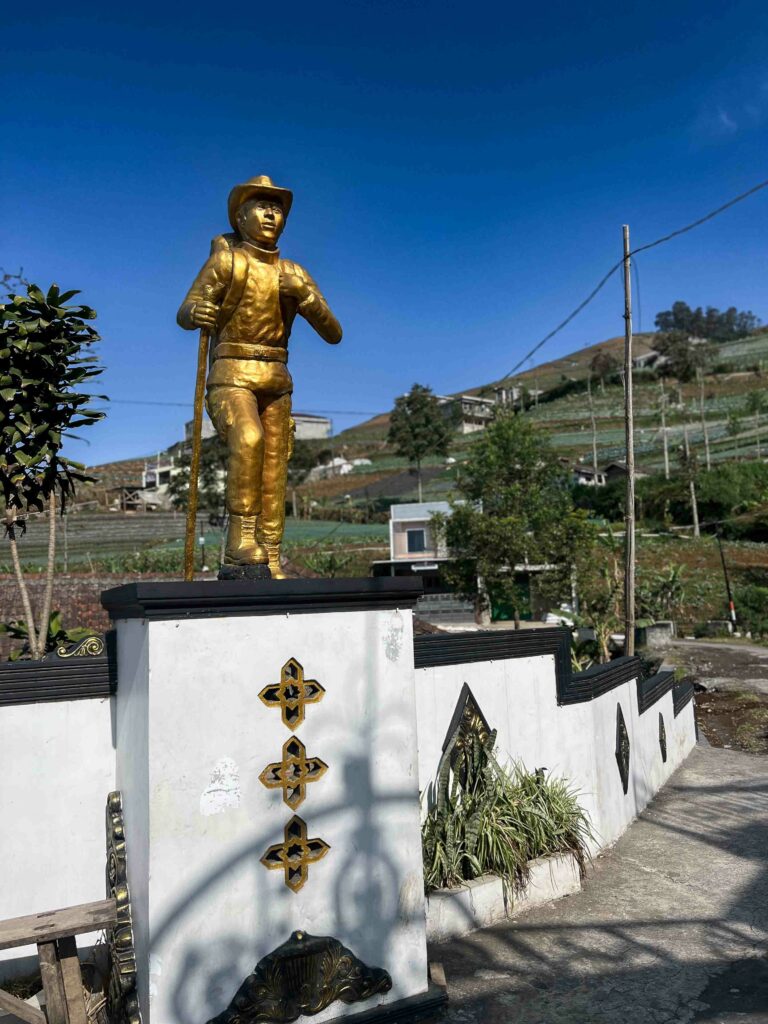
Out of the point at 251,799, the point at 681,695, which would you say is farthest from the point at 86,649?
the point at 681,695

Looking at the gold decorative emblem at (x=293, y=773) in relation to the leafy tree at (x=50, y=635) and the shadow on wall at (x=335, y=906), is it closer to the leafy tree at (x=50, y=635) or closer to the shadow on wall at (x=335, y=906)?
the shadow on wall at (x=335, y=906)

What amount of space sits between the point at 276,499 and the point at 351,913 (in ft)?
7.45

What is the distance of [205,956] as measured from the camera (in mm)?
3713

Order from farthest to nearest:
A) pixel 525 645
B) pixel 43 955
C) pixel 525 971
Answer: pixel 525 645 < pixel 525 971 < pixel 43 955

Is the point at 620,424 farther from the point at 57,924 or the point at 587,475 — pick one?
the point at 57,924

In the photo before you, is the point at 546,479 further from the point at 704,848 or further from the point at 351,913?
the point at 351,913

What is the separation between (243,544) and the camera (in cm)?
443

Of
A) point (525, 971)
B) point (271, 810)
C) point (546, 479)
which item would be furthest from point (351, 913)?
point (546, 479)

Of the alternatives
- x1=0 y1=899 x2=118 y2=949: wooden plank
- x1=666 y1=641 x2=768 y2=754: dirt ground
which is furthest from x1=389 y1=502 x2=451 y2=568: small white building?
x1=0 y1=899 x2=118 y2=949: wooden plank

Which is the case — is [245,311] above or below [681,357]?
below

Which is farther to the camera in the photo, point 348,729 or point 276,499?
point 276,499

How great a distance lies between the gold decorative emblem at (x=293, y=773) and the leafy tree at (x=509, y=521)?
2061 centimetres

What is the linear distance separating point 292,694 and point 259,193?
2.80 meters

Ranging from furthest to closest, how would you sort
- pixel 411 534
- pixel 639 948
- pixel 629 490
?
pixel 411 534
pixel 629 490
pixel 639 948
